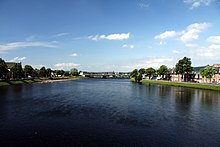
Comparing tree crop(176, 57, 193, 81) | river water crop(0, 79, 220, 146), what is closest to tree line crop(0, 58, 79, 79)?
river water crop(0, 79, 220, 146)

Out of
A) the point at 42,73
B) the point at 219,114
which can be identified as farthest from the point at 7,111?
the point at 42,73

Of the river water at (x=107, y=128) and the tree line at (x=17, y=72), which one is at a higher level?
the tree line at (x=17, y=72)

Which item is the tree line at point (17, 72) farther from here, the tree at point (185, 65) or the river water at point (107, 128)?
the tree at point (185, 65)

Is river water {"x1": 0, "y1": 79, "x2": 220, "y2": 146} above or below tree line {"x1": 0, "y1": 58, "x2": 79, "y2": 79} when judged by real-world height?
below

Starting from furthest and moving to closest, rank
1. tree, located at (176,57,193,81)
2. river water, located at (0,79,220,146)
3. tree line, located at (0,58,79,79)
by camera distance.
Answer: tree, located at (176,57,193,81) < tree line, located at (0,58,79,79) < river water, located at (0,79,220,146)

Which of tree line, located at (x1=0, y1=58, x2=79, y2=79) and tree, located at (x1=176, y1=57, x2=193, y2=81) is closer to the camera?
tree line, located at (x1=0, y1=58, x2=79, y2=79)

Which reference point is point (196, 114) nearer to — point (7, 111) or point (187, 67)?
point (7, 111)

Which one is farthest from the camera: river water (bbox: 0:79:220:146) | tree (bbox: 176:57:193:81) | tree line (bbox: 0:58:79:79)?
tree (bbox: 176:57:193:81)

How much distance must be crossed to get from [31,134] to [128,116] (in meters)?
15.8

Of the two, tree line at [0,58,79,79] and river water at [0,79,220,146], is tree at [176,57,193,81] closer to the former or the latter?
river water at [0,79,220,146]

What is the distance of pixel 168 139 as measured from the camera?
21.5 meters

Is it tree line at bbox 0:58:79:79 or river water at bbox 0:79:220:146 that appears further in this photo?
tree line at bbox 0:58:79:79

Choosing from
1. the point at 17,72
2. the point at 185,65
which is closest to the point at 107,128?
the point at 185,65

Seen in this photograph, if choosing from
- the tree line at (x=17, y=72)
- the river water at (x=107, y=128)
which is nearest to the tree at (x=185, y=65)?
the river water at (x=107, y=128)
